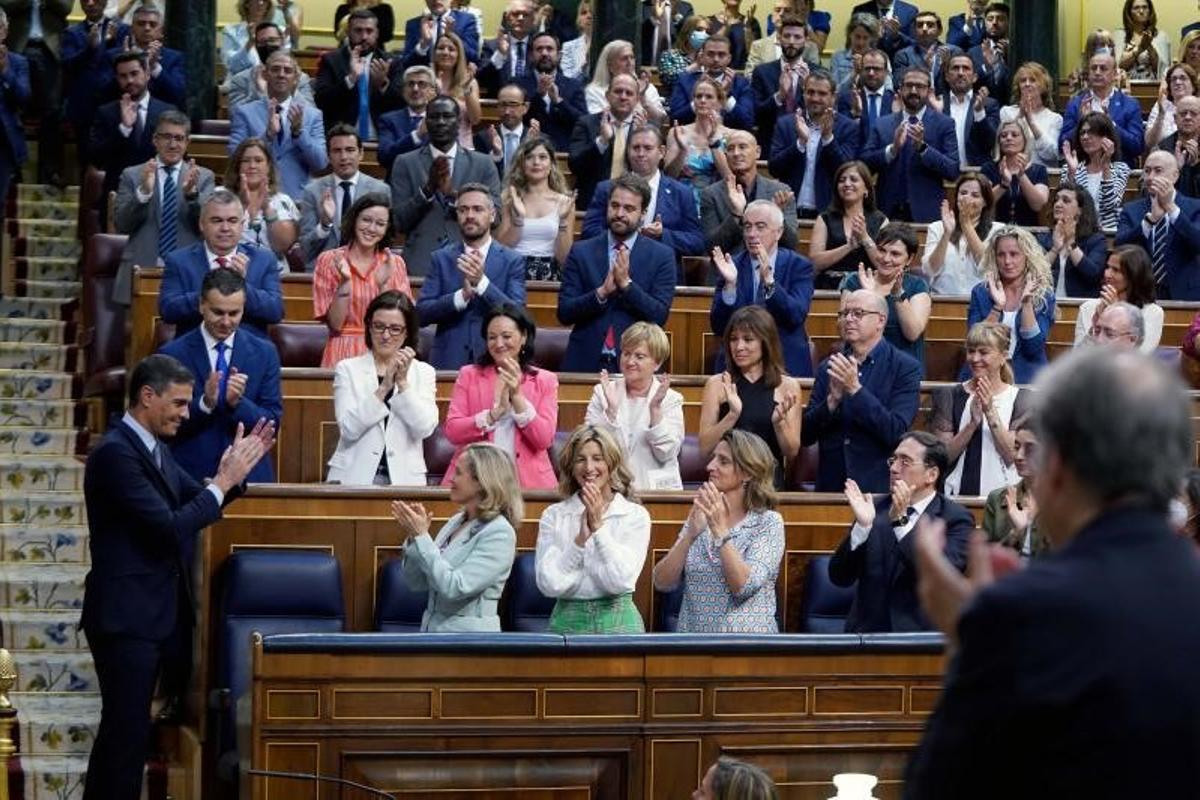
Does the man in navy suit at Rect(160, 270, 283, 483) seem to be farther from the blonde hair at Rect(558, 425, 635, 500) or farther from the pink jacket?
the blonde hair at Rect(558, 425, 635, 500)

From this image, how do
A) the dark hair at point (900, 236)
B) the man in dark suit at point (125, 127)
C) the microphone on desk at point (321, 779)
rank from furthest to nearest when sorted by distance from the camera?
the man in dark suit at point (125, 127) → the dark hair at point (900, 236) → the microphone on desk at point (321, 779)

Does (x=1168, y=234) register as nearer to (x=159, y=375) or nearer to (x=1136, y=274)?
(x=1136, y=274)

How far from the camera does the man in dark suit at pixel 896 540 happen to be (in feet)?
21.2

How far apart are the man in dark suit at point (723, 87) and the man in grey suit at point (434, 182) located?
1.75 m

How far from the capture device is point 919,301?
865cm

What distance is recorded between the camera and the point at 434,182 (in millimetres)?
9438

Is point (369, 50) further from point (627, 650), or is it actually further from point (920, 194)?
point (627, 650)

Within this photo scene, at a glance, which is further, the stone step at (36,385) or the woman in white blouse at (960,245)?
the woman in white blouse at (960,245)

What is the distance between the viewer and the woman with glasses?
8141 mm

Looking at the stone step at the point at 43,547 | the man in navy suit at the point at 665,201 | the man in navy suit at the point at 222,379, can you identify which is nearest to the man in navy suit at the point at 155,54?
the man in navy suit at the point at 665,201

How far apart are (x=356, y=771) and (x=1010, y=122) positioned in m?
5.90

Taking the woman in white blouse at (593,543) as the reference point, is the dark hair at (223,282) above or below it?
above

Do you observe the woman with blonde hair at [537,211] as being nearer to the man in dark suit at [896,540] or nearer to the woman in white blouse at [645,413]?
the woman in white blouse at [645,413]

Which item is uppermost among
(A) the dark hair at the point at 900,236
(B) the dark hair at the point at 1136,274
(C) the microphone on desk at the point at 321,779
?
(A) the dark hair at the point at 900,236
